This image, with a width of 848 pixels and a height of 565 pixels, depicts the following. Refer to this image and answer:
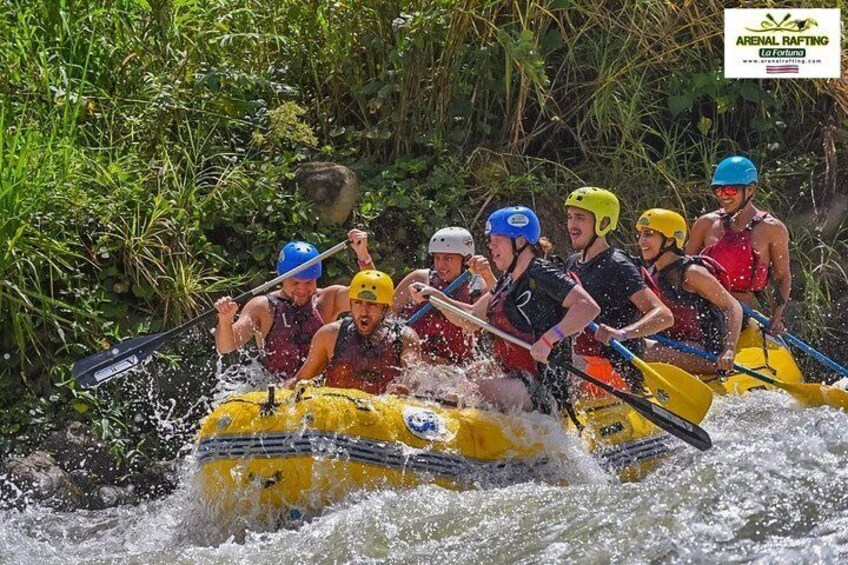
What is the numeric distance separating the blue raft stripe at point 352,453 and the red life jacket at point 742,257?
288 cm

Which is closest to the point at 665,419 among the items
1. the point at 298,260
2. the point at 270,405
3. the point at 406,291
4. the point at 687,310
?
the point at 687,310

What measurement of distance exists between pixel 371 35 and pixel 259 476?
187 inches

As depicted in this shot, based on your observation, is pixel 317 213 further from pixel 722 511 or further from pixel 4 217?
pixel 722 511

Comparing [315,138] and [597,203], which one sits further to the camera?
[315,138]

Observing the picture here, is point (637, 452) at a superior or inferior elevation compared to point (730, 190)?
inferior

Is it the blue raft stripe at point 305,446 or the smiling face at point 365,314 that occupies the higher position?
the smiling face at point 365,314

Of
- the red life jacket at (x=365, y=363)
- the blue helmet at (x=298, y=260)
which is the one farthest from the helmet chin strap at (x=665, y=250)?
the blue helmet at (x=298, y=260)

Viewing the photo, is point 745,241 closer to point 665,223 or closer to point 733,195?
point 733,195

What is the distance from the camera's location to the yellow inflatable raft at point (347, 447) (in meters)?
6.16

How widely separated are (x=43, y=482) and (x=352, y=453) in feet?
7.24

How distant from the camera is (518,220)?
6758mm

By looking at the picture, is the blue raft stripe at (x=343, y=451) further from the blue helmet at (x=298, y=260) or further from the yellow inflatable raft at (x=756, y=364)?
the yellow inflatable raft at (x=756, y=364)

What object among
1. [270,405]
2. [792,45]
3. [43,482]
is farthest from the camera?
[792,45]

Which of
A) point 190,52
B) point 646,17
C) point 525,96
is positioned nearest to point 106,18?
point 190,52
